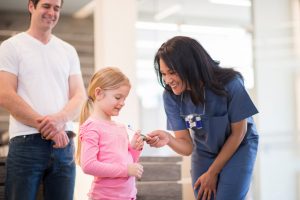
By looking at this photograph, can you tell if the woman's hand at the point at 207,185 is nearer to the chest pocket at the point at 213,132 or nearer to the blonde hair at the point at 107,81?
the chest pocket at the point at 213,132

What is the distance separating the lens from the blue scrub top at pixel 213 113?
Result: 5.64ft

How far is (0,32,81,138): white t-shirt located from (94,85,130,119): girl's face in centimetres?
28

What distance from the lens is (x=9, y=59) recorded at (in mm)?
1916

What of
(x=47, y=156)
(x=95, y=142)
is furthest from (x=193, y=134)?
(x=47, y=156)

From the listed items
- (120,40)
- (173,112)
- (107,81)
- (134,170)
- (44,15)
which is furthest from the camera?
(120,40)

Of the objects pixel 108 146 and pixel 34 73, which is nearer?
pixel 108 146

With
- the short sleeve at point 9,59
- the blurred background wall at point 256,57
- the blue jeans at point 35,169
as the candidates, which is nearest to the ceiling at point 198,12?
the blurred background wall at point 256,57

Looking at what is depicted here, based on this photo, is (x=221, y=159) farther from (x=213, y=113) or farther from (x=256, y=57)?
(x=256, y=57)

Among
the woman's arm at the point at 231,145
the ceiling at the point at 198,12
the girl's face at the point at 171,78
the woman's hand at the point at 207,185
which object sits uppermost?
the ceiling at the point at 198,12

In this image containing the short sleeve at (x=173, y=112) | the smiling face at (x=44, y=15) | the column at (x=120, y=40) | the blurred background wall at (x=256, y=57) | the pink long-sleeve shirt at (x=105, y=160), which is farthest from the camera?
the blurred background wall at (x=256, y=57)

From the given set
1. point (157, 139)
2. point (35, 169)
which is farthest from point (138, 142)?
point (35, 169)

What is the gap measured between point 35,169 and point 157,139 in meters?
0.50

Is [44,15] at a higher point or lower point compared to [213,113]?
higher

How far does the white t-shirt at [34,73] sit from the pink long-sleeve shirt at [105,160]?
29 cm
